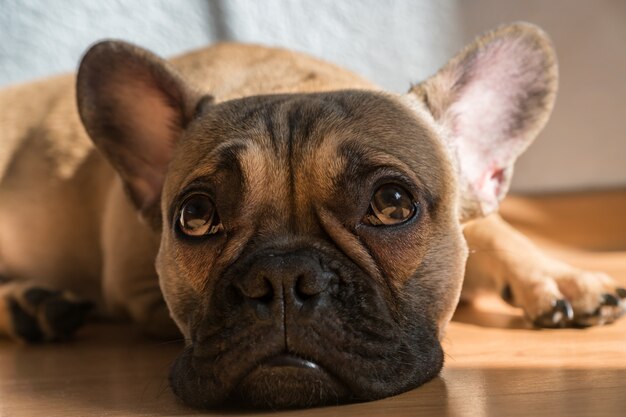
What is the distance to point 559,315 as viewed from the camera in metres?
2.20

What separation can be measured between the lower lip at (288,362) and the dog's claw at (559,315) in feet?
3.06

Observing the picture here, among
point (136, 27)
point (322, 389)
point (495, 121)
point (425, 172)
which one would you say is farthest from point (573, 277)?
point (136, 27)

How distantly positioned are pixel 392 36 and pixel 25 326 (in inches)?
78.5

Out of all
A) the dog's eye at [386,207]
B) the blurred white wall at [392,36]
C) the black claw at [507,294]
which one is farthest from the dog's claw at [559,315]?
the blurred white wall at [392,36]

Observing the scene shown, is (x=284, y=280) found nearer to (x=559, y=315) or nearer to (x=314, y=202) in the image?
(x=314, y=202)

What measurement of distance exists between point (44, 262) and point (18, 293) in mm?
349

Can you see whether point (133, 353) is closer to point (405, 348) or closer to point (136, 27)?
point (405, 348)

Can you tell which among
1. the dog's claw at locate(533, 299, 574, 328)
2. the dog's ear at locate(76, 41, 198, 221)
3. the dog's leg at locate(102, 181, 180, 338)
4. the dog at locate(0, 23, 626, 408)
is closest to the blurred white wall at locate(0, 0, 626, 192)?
the dog at locate(0, 23, 626, 408)

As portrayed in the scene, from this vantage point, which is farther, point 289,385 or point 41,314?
point 41,314

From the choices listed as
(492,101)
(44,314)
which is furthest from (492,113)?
(44,314)

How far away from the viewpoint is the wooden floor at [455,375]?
151cm

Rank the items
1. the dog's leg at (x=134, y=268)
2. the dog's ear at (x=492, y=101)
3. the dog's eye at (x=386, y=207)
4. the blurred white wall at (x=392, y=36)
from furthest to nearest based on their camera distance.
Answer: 1. the blurred white wall at (x=392, y=36)
2. the dog's leg at (x=134, y=268)
3. the dog's ear at (x=492, y=101)
4. the dog's eye at (x=386, y=207)

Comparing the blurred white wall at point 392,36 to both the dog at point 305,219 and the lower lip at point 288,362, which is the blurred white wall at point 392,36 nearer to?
the dog at point 305,219

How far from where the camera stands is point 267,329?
1.45 meters
